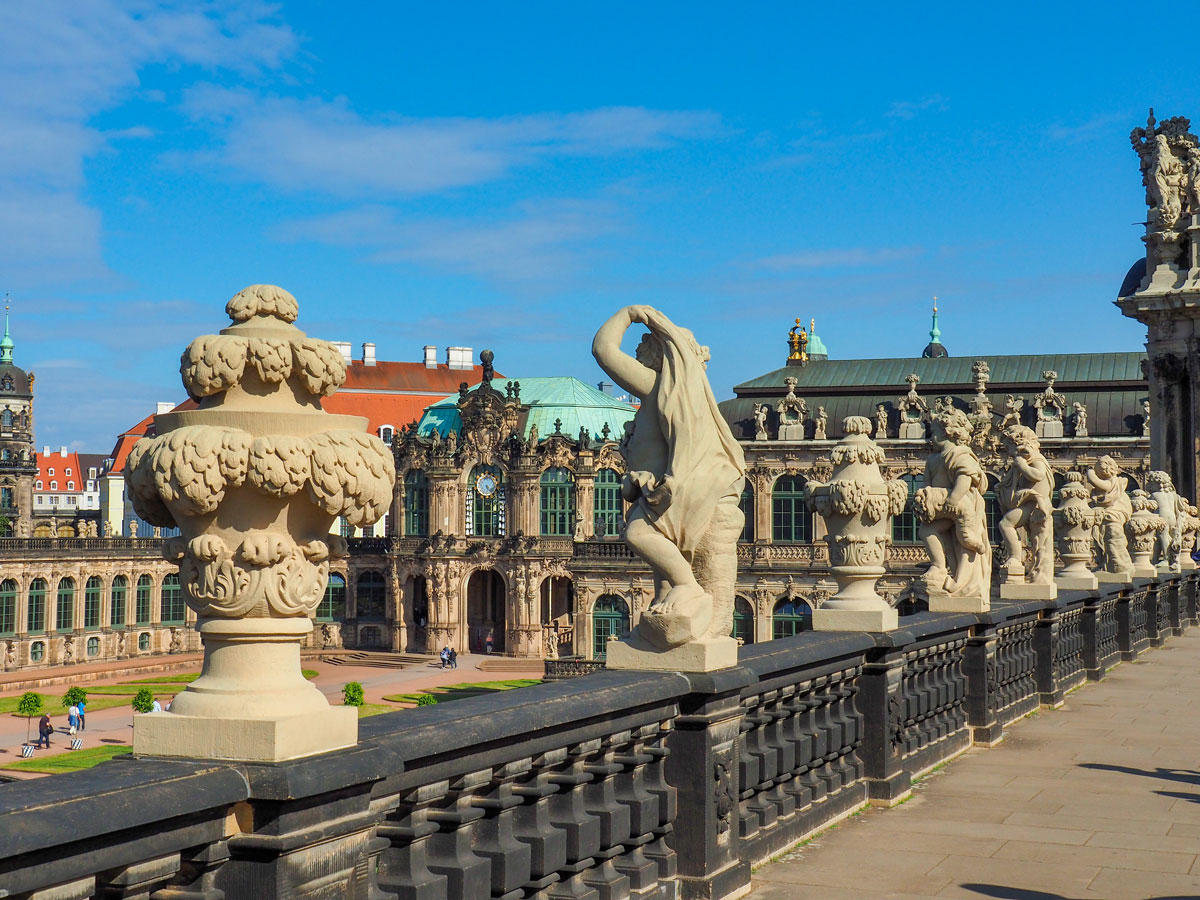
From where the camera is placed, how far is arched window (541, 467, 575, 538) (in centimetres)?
6812

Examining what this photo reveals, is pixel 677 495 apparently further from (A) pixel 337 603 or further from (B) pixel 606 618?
(A) pixel 337 603

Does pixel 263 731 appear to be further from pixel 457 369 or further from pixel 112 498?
pixel 112 498

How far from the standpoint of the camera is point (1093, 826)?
8055 millimetres

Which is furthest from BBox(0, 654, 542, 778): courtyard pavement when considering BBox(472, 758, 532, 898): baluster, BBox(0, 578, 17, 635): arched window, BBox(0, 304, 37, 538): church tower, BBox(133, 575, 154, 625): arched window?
BBox(472, 758, 532, 898): baluster

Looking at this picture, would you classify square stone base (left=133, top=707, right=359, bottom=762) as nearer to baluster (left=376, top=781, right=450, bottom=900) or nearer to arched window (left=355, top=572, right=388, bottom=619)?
baluster (left=376, top=781, right=450, bottom=900)

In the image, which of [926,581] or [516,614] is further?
[516,614]

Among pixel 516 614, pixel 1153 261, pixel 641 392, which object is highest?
pixel 1153 261

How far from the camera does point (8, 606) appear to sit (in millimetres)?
65562

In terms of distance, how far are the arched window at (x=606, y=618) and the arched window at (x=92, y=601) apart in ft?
82.5

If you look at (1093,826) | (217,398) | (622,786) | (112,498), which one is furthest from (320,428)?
(112,498)

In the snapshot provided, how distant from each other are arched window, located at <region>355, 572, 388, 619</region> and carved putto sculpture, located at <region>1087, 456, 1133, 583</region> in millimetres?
55576

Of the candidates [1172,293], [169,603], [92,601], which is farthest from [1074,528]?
[169,603]

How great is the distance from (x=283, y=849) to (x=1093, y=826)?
5.65m

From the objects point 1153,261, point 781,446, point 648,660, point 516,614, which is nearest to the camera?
point 648,660
